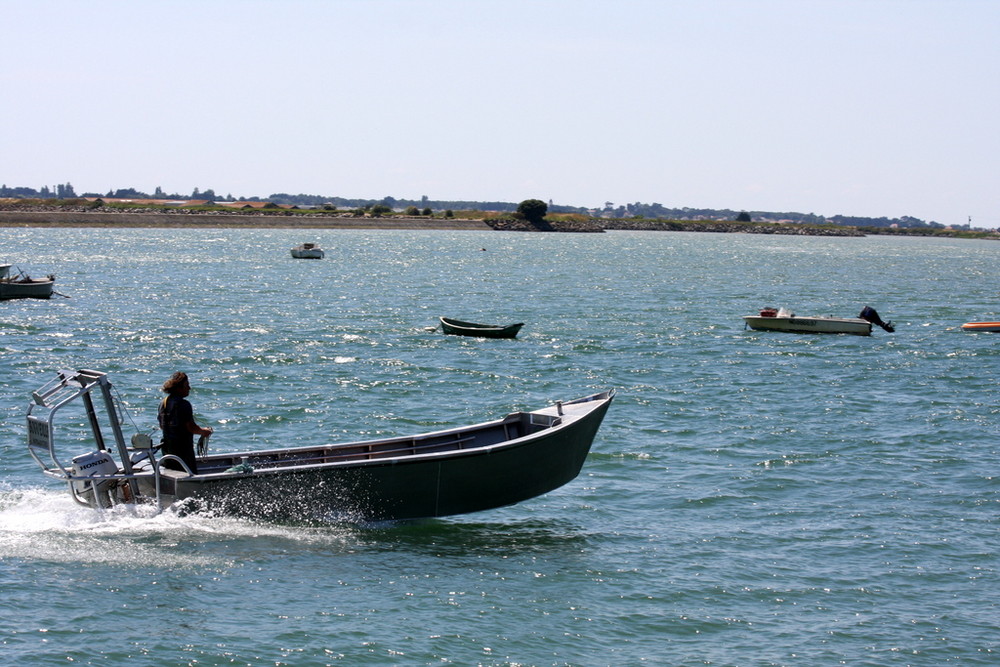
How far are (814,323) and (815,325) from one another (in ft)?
0.35

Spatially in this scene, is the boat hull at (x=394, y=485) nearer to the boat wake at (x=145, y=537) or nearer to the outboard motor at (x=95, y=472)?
the boat wake at (x=145, y=537)

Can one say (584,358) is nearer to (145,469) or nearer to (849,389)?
(849,389)

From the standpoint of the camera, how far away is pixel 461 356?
1646 inches

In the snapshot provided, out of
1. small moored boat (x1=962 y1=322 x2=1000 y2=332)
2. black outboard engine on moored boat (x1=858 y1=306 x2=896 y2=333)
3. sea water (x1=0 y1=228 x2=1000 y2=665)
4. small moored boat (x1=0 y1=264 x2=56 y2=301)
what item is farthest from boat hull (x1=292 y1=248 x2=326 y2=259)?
small moored boat (x1=962 y1=322 x2=1000 y2=332)

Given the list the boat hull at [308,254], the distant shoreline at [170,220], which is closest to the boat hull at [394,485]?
the boat hull at [308,254]

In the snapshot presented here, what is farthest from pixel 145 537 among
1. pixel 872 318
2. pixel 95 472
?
pixel 872 318

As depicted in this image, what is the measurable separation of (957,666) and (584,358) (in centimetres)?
2772

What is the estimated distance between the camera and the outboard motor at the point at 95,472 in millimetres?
18031

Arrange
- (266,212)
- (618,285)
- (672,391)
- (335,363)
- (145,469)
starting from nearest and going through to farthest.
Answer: (145,469) < (672,391) < (335,363) < (618,285) < (266,212)

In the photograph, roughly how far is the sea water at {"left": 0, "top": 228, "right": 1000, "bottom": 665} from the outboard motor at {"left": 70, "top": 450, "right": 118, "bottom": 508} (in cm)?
41

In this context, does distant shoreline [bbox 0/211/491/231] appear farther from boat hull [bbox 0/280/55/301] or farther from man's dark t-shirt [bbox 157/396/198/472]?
man's dark t-shirt [bbox 157/396/198/472]

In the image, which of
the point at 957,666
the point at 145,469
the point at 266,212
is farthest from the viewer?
the point at 266,212

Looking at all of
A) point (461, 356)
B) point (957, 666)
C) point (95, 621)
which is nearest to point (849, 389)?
point (461, 356)

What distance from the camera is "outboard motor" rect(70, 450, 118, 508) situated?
1803cm
